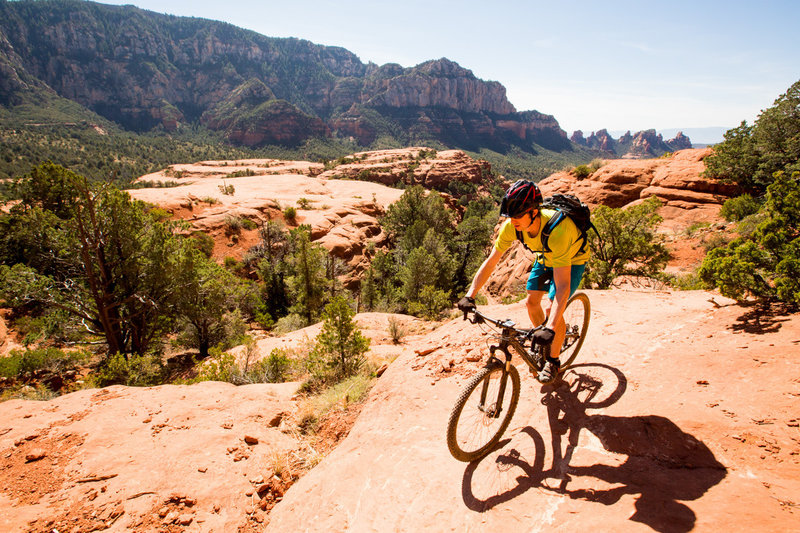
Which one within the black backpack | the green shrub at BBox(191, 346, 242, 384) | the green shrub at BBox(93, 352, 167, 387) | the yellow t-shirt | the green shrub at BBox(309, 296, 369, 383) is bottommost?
the green shrub at BBox(93, 352, 167, 387)

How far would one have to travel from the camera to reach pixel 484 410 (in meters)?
3.71

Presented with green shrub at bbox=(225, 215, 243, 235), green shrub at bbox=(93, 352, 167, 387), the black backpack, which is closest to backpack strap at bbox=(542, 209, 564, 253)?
the black backpack

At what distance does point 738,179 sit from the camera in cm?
2042

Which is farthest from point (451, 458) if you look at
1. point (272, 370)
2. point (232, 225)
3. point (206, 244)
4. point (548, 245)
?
point (232, 225)

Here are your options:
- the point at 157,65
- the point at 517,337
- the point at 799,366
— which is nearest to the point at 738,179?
the point at 799,366

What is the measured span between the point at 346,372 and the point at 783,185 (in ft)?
26.8

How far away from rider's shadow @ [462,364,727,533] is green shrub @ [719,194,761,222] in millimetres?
19828

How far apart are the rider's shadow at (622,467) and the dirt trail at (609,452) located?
12mm

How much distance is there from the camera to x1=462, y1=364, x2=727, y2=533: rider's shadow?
8.46ft

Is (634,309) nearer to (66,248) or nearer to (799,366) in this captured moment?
(799,366)

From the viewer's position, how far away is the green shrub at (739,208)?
1682 cm

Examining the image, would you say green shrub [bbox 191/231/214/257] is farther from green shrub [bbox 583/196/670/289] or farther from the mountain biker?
the mountain biker

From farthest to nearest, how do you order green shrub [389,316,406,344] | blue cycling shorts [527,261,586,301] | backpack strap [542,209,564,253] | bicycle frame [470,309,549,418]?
green shrub [389,316,406,344] → blue cycling shorts [527,261,586,301] → backpack strap [542,209,564,253] → bicycle frame [470,309,549,418]

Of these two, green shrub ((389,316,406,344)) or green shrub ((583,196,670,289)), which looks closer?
green shrub ((389,316,406,344))
